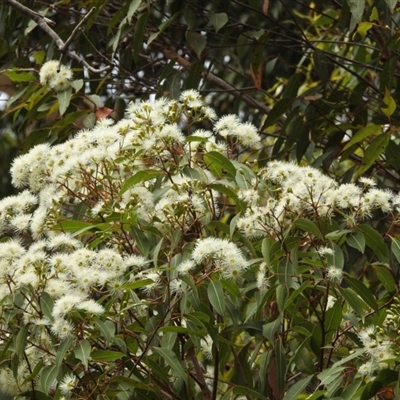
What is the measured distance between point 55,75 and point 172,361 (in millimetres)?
1136

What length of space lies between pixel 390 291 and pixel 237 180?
1.35 ft

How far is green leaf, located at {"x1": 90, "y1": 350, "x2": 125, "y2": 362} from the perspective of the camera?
2.04m

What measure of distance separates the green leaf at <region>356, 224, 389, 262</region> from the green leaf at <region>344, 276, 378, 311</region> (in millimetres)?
90

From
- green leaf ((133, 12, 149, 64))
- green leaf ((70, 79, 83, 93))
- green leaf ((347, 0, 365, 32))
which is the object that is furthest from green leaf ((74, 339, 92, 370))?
green leaf ((133, 12, 149, 64))

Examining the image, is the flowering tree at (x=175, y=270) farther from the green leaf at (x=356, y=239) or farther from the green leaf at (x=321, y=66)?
the green leaf at (x=321, y=66)

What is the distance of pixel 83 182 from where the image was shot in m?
2.32

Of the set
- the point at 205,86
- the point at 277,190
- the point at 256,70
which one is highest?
the point at 277,190

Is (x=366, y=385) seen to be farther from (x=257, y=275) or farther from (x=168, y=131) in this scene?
(x=168, y=131)

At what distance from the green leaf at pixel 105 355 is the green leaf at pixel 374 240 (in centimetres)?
58

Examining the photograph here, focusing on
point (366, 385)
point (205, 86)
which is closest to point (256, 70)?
point (205, 86)

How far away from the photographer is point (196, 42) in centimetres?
337

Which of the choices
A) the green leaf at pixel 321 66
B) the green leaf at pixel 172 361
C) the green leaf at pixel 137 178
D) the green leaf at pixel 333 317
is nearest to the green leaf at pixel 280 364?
the green leaf at pixel 333 317

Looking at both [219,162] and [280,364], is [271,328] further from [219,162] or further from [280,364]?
[219,162]

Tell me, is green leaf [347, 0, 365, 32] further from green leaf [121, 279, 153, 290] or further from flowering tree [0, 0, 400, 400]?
green leaf [121, 279, 153, 290]
